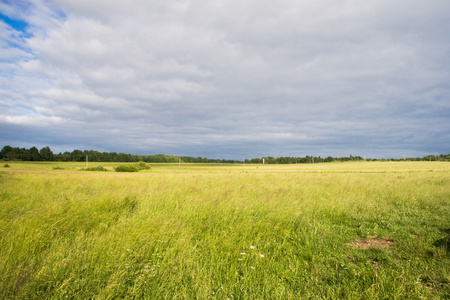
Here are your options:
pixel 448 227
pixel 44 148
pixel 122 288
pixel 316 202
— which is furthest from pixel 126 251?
pixel 44 148

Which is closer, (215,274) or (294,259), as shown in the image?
(215,274)

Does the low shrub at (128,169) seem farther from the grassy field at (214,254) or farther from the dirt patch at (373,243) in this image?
the dirt patch at (373,243)

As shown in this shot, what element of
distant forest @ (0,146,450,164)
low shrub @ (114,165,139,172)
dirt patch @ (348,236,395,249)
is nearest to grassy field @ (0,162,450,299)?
dirt patch @ (348,236,395,249)

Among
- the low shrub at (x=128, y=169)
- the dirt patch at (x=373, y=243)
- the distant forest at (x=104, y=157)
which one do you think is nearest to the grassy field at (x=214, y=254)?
the dirt patch at (x=373, y=243)

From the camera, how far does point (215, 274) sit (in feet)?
13.3

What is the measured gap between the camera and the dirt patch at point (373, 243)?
5778mm

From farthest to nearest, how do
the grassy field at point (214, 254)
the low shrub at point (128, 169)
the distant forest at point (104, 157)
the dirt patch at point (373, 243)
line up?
the distant forest at point (104, 157)
the low shrub at point (128, 169)
the dirt patch at point (373, 243)
the grassy field at point (214, 254)

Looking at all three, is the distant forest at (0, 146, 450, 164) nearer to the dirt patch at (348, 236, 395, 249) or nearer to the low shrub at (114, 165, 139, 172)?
the low shrub at (114, 165, 139, 172)

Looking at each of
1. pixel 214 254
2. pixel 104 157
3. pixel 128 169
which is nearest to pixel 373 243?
pixel 214 254

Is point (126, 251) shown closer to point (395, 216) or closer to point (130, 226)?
point (130, 226)

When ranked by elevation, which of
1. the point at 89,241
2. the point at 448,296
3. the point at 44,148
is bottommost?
the point at 448,296

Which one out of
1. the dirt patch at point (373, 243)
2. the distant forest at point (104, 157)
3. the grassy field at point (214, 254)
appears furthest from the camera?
the distant forest at point (104, 157)

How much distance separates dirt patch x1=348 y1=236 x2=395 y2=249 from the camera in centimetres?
578

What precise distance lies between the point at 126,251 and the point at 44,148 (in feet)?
475
